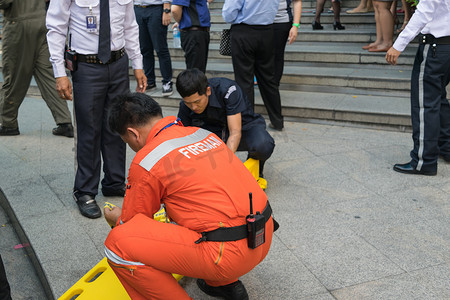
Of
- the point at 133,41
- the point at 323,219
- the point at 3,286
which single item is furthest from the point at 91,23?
the point at 323,219

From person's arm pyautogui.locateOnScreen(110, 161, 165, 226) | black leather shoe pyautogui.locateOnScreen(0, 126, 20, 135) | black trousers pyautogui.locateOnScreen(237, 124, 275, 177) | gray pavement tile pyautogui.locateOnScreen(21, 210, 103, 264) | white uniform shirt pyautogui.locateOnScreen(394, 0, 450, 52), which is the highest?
white uniform shirt pyautogui.locateOnScreen(394, 0, 450, 52)

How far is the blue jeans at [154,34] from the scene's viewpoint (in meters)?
6.40

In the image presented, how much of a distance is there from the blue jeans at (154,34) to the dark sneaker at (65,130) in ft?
5.03

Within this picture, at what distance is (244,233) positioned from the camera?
7.69 ft

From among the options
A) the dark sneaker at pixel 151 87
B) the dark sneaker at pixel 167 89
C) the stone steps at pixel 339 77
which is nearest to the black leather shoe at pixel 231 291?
the stone steps at pixel 339 77

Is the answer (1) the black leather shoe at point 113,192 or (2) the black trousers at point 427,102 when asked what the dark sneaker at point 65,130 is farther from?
(2) the black trousers at point 427,102

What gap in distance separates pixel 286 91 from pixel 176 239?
15.0 feet

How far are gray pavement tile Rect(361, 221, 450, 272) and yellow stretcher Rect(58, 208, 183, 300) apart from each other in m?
1.28

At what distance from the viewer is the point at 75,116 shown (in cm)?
377

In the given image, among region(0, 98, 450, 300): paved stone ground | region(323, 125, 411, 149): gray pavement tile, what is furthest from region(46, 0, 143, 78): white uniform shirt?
region(323, 125, 411, 149): gray pavement tile

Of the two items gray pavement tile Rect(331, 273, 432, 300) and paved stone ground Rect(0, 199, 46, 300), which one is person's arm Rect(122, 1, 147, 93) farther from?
gray pavement tile Rect(331, 273, 432, 300)

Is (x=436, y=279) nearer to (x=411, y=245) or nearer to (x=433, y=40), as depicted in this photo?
(x=411, y=245)

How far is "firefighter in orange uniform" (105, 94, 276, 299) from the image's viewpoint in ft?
7.53

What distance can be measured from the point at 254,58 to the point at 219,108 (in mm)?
1691
